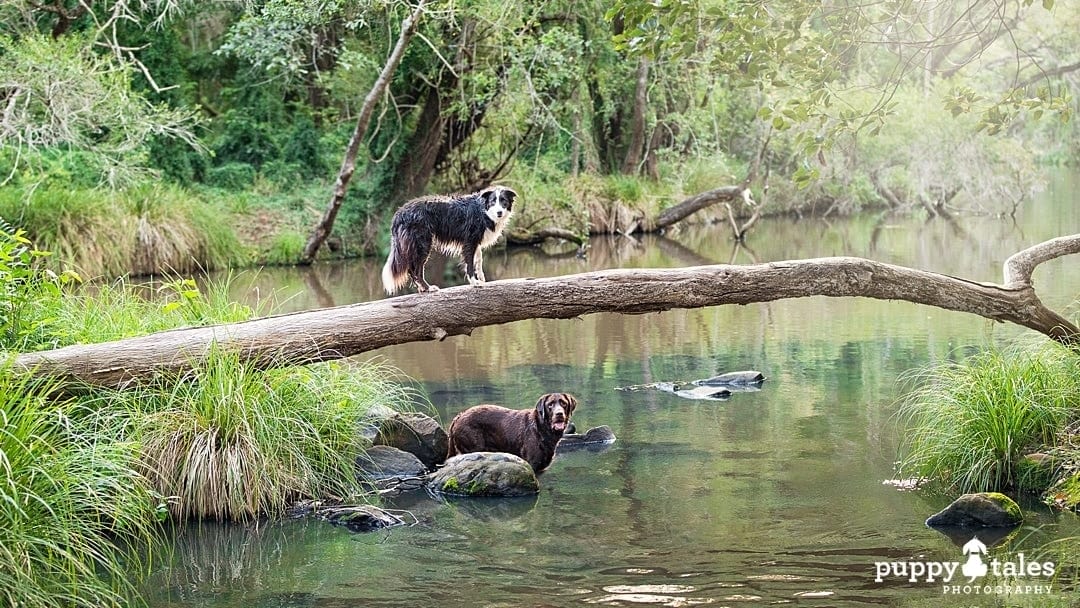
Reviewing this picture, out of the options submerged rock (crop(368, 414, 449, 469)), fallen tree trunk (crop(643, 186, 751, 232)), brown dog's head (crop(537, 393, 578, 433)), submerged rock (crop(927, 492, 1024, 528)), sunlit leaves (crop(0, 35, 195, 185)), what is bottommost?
submerged rock (crop(927, 492, 1024, 528))

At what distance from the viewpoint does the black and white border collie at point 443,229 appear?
320 inches

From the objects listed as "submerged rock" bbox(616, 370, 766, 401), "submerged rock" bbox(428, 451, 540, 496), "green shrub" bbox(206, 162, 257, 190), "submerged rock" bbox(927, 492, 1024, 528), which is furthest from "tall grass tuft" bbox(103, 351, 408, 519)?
"green shrub" bbox(206, 162, 257, 190)

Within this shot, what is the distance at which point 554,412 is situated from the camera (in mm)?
7812

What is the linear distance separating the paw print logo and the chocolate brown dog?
2789 millimetres

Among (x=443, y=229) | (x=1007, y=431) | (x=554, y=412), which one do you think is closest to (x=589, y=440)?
(x=554, y=412)

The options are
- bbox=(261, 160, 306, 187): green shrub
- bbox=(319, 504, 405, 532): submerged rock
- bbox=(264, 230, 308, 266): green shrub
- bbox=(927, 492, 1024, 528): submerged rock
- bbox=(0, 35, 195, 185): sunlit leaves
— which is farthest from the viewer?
bbox=(261, 160, 306, 187): green shrub

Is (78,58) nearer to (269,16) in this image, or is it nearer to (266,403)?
(269,16)

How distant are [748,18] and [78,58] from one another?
12756 millimetres

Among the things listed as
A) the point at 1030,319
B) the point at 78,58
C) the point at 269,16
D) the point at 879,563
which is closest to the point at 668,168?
the point at 269,16

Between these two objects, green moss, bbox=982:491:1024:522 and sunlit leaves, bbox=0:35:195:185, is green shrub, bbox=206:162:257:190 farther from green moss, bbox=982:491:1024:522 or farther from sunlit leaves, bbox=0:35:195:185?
green moss, bbox=982:491:1024:522

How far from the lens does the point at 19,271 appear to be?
713cm

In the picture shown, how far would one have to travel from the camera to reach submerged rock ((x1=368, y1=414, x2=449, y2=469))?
8391mm

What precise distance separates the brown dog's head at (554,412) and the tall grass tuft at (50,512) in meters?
2.96

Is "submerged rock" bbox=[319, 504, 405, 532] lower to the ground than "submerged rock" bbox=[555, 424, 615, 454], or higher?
lower
